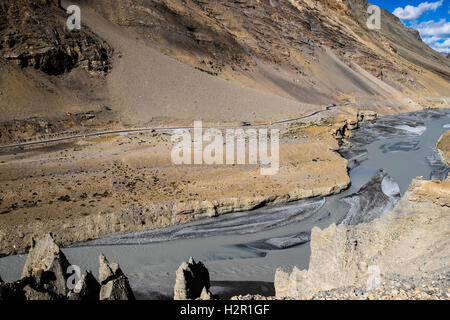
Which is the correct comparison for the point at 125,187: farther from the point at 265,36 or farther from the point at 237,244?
the point at 265,36

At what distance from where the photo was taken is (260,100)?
128ft

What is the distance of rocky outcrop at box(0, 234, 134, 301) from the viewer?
6708 mm

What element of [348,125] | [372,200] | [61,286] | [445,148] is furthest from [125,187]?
[348,125]

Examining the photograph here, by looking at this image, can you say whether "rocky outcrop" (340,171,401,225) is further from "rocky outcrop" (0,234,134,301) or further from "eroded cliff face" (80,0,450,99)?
"eroded cliff face" (80,0,450,99)

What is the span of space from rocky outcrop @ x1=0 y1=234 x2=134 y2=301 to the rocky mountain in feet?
65.0

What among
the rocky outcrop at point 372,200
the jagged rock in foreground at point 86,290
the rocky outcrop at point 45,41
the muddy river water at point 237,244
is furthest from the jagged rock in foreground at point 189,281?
the rocky outcrop at point 45,41

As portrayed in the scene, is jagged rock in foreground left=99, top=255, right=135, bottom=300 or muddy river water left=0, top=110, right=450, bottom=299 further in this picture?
muddy river water left=0, top=110, right=450, bottom=299

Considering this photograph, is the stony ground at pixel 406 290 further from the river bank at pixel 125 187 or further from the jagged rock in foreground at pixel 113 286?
the river bank at pixel 125 187

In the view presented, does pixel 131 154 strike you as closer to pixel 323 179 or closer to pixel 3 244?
pixel 3 244

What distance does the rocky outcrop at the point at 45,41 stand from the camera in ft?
98.3

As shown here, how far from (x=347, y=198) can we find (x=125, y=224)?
1213 cm

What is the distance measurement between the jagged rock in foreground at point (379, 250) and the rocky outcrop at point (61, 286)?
373 cm

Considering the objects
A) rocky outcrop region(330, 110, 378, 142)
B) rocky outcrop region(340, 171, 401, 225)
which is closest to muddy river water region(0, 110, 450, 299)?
rocky outcrop region(340, 171, 401, 225)

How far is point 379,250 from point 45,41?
3434 centimetres
